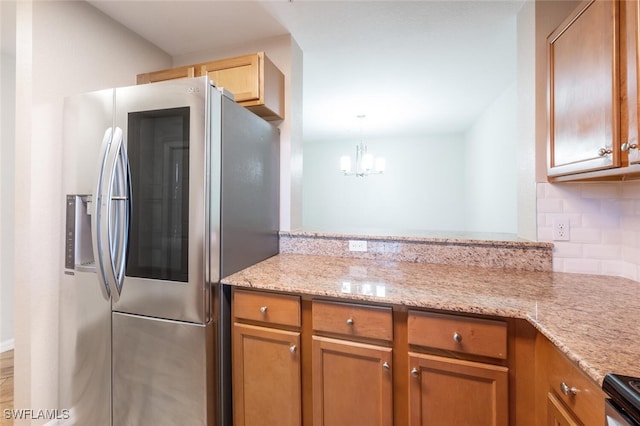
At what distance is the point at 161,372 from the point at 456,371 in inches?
50.4

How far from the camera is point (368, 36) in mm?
1955

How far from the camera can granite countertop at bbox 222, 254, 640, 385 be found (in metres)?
0.72

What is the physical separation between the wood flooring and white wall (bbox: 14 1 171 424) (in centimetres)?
45

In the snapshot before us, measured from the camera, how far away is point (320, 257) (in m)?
1.85

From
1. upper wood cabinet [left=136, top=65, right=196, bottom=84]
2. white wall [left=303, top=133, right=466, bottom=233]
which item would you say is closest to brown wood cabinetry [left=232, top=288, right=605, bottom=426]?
upper wood cabinet [left=136, top=65, right=196, bottom=84]

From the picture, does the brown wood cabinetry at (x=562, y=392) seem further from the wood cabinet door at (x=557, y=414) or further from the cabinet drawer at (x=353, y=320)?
the cabinet drawer at (x=353, y=320)

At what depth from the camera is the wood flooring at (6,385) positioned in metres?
1.63

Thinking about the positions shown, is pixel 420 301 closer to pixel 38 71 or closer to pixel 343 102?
pixel 38 71

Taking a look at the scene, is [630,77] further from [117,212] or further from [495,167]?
[495,167]

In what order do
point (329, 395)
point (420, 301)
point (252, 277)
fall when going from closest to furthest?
point (420, 301)
point (329, 395)
point (252, 277)

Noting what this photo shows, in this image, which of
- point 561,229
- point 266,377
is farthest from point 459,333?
point 561,229

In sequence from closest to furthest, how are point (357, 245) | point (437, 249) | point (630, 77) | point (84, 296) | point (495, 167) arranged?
1. point (630, 77)
2. point (84, 296)
3. point (437, 249)
4. point (357, 245)
5. point (495, 167)

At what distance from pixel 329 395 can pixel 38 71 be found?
216cm

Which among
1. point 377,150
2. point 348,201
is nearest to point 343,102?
point 377,150
